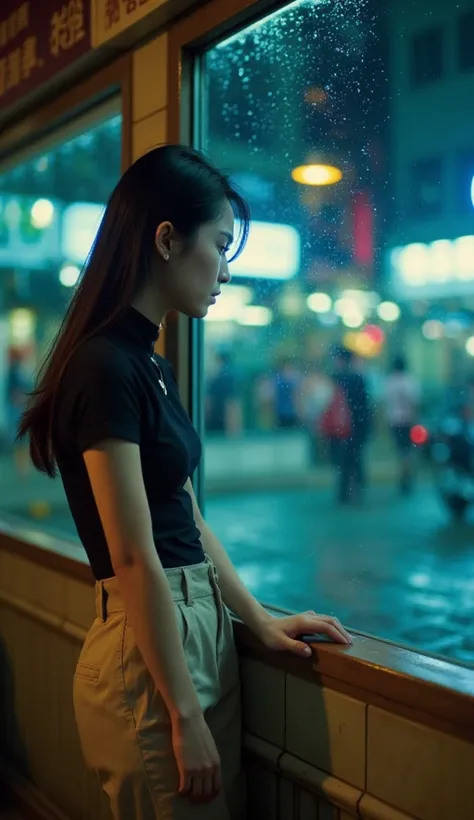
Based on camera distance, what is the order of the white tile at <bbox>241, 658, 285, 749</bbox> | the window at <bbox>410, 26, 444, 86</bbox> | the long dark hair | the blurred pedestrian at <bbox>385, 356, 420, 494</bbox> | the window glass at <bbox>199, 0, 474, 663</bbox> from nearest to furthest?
the long dark hair, the white tile at <bbox>241, 658, 285, 749</bbox>, the window glass at <bbox>199, 0, 474, 663</bbox>, the window at <bbox>410, 26, 444, 86</bbox>, the blurred pedestrian at <bbox>385, 356, 420, 494</bbox>

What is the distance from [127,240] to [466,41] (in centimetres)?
168

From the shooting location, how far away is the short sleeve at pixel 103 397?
3.76 feet

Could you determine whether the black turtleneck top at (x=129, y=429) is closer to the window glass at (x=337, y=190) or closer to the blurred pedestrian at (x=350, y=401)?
the window glass at (x=337, y=190)

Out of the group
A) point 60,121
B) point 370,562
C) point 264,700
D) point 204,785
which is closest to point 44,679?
point 264,700

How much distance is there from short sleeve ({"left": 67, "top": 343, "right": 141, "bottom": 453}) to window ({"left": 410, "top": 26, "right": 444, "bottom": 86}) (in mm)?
1287

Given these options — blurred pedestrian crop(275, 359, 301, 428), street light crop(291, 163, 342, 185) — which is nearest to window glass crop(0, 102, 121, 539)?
street light crop(291, 163, 342, 185)

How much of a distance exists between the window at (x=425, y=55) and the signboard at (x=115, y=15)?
2.08 ft

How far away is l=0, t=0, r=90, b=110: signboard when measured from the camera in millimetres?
2283

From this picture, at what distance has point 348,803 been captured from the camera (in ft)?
4.39

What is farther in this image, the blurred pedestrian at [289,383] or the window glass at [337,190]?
the blurred pedestrian at [289,383]

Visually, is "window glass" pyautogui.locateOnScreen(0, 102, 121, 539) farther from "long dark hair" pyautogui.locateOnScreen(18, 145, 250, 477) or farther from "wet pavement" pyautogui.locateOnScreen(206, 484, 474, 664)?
"wet pavement" pyautogui.locateOnScreen(206, 484, 474, 664)

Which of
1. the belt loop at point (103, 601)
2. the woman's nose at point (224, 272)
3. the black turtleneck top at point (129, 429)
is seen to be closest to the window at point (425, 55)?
the woman's nose at point (224, 272)

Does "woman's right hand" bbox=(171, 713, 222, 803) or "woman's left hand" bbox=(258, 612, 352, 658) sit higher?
"woman's left hand" bbox=(258, 612, 352, 658)

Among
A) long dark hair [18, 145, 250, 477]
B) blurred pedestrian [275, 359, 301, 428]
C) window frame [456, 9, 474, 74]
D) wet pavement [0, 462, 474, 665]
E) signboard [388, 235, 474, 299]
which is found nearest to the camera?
long dark hair [18, 145, 250, 477]
